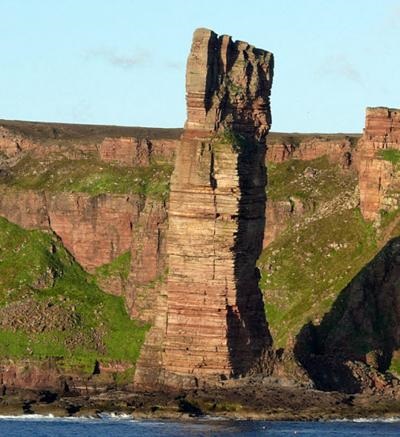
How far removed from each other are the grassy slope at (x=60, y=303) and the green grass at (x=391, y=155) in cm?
1644

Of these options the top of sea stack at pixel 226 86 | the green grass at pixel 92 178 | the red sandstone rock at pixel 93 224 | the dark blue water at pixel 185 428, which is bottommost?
the dark blue water at pixel 185 428

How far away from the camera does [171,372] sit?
524 feet

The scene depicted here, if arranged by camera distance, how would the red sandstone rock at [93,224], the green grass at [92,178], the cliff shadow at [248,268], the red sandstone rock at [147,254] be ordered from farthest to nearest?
the green grass at [92,178] → the red sandstone rock at [93,224] → the red sandstone rock at [147,254] → the cliff shadow at [248,268]

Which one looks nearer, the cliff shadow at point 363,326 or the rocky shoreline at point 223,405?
the rocky shoreline at point 223,405

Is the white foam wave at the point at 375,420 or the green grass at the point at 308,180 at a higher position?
the green grass at the point at 308,180

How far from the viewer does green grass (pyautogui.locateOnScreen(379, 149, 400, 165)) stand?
18062cm

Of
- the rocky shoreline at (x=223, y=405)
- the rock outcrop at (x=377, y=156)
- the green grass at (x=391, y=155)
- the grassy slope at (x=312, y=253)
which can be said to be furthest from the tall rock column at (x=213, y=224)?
the rock outcrop at (x=377, y=156)

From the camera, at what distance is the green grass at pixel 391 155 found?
18062cm

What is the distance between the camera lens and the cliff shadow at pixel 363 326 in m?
168

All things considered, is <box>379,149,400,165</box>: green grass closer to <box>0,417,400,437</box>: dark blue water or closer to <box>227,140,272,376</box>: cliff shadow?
<box>227,140,272,376</box>: cliff shadow

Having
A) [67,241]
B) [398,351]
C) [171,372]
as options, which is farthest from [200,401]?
[67,241]

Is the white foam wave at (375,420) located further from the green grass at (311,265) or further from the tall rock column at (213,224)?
the green grass at (311,265)

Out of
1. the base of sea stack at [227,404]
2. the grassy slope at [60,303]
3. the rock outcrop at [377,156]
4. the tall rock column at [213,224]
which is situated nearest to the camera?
the base of sea stack at [227,404]

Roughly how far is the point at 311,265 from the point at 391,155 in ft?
25.1
